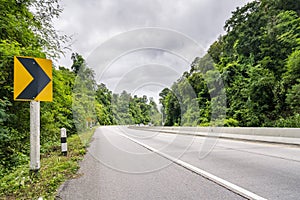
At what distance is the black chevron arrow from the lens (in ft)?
14.3

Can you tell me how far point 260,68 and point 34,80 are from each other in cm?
2404

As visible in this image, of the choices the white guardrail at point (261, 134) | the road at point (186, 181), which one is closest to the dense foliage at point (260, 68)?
the white guardrail at point (261, 134)

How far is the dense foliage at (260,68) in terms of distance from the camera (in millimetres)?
20688

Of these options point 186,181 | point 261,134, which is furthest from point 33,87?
point 261,134

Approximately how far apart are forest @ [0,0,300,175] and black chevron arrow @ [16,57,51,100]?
917 mm

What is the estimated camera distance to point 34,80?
14.6 feet

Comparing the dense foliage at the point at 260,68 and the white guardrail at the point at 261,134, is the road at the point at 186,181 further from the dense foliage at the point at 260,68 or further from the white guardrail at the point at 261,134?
the dense foliage at the point at 260,68

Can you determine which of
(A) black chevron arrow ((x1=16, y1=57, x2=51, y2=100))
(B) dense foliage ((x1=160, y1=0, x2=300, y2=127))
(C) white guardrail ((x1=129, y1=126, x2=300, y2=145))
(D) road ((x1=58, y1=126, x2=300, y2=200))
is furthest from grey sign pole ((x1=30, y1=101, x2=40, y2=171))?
(B) dense foliage ((x1=160, y1=0, x2=300, y2=127))

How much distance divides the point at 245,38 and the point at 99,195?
2802 centimetres

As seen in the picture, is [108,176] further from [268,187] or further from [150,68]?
[150,68]

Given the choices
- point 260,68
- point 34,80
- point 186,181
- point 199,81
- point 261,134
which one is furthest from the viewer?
point 199,81

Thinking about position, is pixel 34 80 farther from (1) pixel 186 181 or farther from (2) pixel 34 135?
(1) pixel 186 181

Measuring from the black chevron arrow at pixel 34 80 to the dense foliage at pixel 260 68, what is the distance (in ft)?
49.0

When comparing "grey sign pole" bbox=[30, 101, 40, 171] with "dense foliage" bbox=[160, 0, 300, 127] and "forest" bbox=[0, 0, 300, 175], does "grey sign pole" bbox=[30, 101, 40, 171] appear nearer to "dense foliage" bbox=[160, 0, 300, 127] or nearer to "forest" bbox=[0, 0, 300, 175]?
"forest" bbox=[0, 0, 300, 175]
